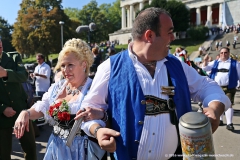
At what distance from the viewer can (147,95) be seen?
1812mm

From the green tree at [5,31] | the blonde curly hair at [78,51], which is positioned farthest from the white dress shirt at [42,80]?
the green tree at [5,31]

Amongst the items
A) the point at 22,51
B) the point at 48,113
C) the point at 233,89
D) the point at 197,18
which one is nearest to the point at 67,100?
the point at 48,113

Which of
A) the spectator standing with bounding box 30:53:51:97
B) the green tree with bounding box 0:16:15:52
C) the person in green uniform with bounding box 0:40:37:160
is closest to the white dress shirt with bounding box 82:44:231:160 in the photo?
the person in green uniform with bounding box 0:40:37:160

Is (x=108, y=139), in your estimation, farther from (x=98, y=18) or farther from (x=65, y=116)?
(x=98, y=18)

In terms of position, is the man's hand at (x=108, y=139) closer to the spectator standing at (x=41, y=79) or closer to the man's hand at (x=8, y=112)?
the man's hand at (x=8, y=112)

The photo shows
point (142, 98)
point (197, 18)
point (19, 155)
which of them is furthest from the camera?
point (197, 18)

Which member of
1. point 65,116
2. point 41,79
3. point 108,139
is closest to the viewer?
point 108,139

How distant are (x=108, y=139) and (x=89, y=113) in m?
0.28

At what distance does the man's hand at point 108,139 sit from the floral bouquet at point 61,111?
95cm

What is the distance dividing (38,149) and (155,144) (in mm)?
4297

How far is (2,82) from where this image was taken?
3461 millimetres

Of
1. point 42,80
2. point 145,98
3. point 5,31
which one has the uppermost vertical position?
point 5,31

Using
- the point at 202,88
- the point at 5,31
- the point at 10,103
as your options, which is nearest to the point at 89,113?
the point at 202,88

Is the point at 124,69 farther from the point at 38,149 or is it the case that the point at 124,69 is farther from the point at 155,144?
the point at 38,149
